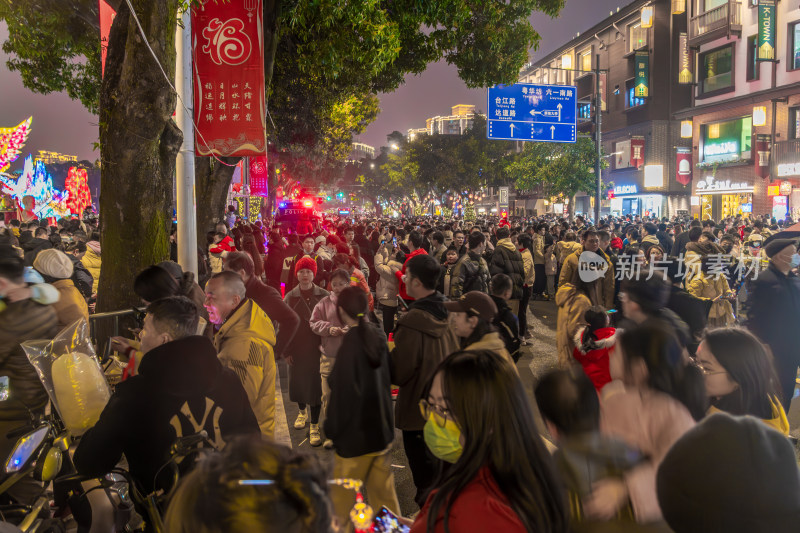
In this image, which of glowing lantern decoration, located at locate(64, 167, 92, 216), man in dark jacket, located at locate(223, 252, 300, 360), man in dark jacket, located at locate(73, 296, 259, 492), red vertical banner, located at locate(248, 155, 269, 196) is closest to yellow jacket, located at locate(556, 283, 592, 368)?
man in dark jacket, located at locate(223, 252, 300, 360)

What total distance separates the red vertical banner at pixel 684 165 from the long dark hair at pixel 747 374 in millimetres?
38359

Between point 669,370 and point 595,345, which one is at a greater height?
point 669,370

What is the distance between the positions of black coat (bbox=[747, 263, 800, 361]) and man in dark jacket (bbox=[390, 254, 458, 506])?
3.26m

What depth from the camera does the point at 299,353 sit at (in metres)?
6.21

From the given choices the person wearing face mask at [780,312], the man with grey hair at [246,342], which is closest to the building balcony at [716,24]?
the person wearing face mask at [780,312]

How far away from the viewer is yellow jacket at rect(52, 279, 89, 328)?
14.6ft

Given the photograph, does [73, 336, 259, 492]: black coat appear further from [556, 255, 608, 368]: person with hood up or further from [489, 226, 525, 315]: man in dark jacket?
[489, 226, 525, 315]: man in dark jacket

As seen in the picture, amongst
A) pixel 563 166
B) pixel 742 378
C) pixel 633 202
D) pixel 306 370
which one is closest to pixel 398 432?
pixel 306 370

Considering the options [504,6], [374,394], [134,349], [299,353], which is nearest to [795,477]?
[374,394]

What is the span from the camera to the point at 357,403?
3.72 m

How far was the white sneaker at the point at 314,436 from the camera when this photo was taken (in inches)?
238

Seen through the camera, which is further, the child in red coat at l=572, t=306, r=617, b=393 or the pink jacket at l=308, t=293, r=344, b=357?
the pink jacket at l=308, t=293, r=344, b=357

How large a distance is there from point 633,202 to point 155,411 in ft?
146

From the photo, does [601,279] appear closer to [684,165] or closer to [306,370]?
[306,370]
